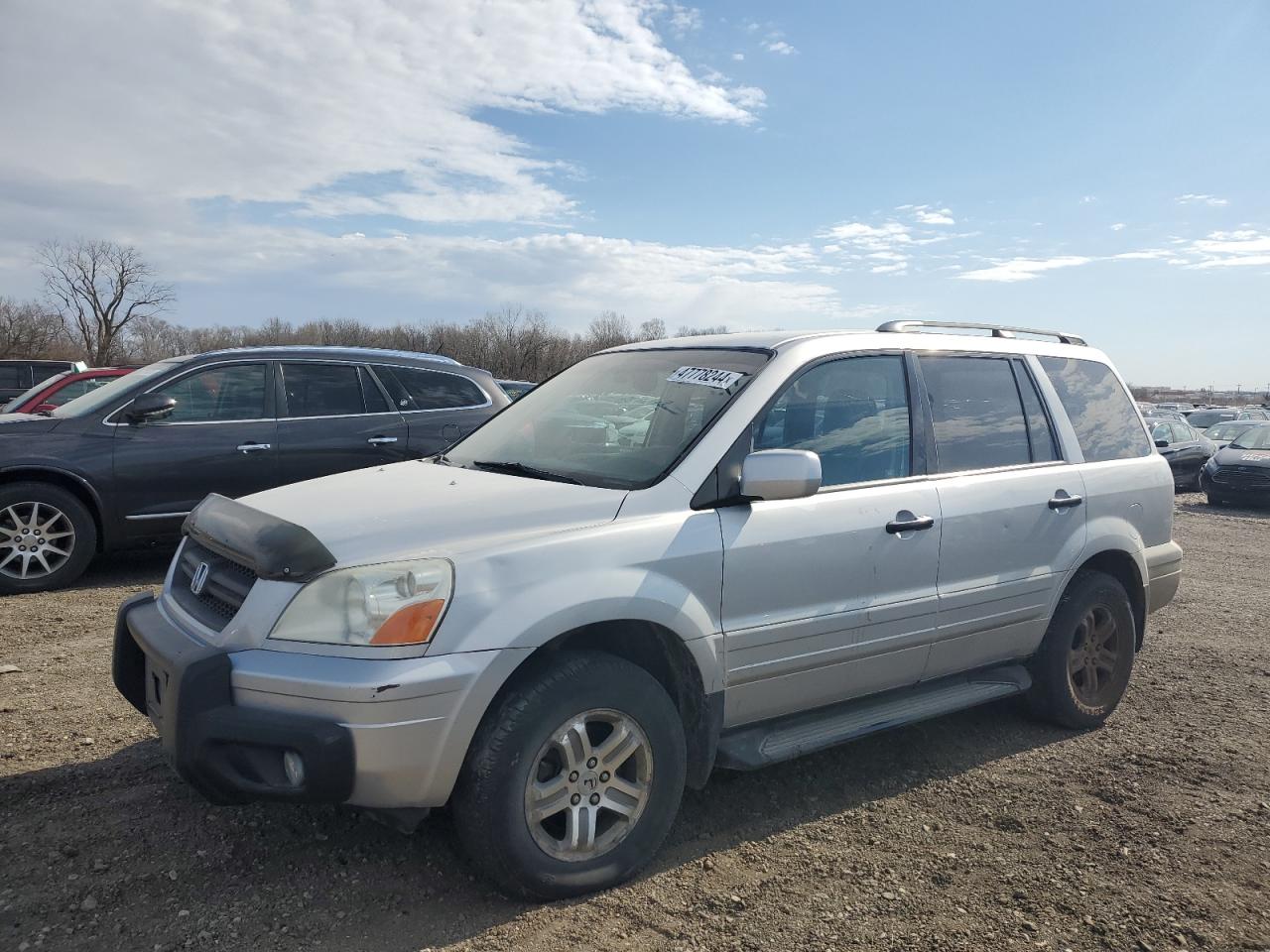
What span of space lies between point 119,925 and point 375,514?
138cm

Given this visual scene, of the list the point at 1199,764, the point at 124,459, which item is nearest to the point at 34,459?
the point at 124,459

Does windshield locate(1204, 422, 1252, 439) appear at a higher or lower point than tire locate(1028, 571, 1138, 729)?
higher

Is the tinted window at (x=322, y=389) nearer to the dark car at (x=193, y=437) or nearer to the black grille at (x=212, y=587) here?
the dark car at (x=193, y=437)

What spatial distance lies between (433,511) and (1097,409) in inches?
143

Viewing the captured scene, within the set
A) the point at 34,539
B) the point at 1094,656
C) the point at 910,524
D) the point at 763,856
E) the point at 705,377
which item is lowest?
the point at 763,856

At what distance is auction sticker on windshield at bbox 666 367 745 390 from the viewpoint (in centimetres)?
353

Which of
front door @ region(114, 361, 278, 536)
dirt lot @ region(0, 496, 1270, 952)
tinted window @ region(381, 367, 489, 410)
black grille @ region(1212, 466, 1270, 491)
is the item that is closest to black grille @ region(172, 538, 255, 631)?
dirt lot @ region(0, 496, 1270, 952)

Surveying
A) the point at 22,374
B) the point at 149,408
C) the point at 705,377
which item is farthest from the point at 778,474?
the point at 22,374

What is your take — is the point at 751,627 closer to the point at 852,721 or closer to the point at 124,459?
the point at 852,721

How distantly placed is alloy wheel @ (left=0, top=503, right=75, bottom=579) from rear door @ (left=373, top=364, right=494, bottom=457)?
262cm

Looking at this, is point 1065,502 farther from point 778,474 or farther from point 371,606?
point 371,606

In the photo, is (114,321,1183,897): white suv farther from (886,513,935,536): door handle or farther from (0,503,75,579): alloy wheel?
(0,503,75,579): alloy wheel

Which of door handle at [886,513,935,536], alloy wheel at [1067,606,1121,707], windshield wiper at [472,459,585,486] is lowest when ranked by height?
alloy wheel at [1067,606,1121,707]

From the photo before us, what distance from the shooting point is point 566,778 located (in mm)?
2828
